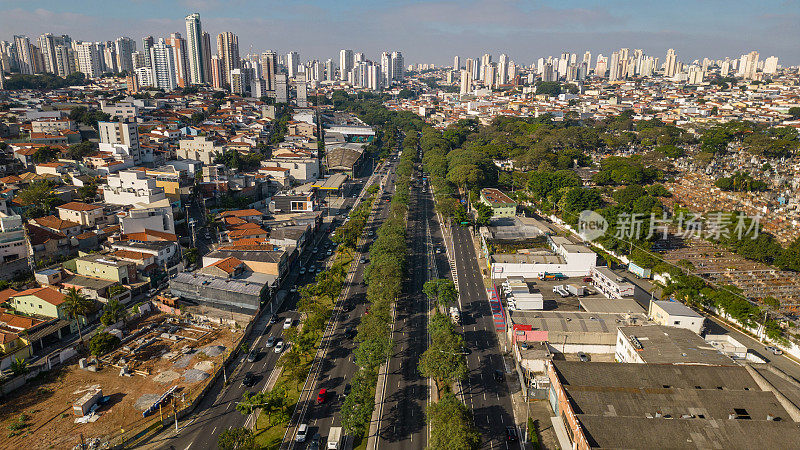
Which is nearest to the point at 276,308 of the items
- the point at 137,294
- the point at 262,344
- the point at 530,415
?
the point at 262,344

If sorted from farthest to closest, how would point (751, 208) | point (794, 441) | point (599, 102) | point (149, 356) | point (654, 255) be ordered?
1. point (599, 102)
2. point (751, 208)
3. point (654, 255)
4. point (149, 356)
5. point (794, 441)

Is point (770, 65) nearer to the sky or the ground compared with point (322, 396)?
nearer to the sky

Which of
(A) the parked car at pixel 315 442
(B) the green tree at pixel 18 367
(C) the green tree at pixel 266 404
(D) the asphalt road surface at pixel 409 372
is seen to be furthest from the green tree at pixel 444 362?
(B) the green tree at pixel 18 367

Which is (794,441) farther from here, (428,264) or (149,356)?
(149,356)

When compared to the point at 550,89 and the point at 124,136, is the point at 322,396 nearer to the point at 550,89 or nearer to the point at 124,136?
the point at 124,136

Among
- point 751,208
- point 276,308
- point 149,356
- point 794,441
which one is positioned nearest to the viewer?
point 794,441

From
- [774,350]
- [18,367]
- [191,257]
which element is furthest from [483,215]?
[18,367]

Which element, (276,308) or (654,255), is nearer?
(276,308)
